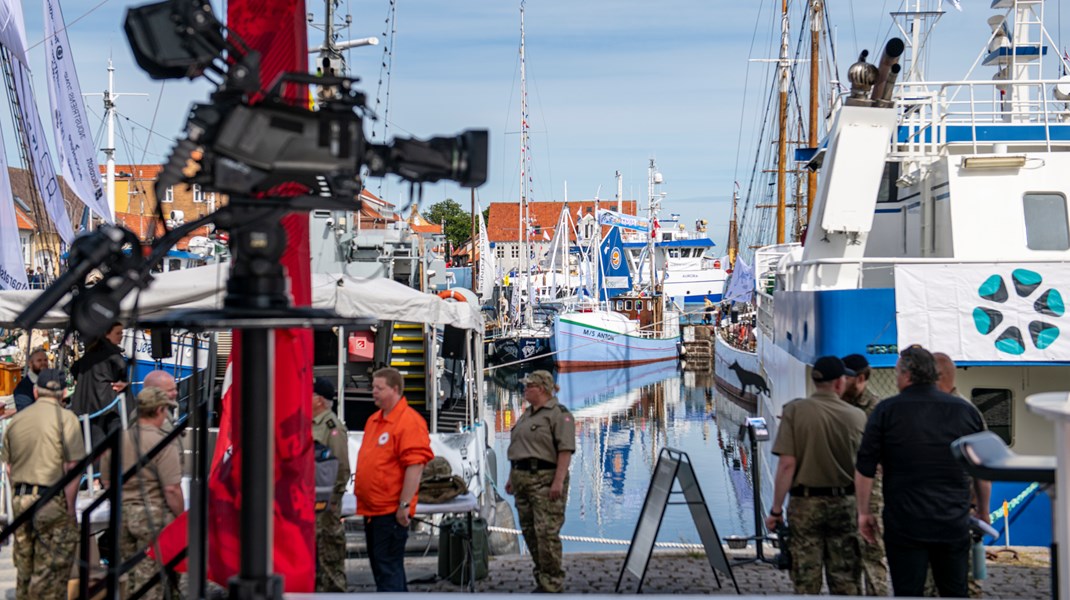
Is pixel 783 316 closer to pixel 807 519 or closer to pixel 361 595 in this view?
pixel 807 519

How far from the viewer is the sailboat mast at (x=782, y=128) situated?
37906 millimetres

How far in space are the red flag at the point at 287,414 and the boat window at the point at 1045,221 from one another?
1036 cm

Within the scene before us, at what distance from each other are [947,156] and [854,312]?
3.46 metres

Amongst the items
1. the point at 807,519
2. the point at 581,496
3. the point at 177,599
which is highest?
the point at 807,519

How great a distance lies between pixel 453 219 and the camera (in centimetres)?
11650

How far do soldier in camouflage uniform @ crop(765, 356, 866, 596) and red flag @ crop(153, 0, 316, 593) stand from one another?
3.13m

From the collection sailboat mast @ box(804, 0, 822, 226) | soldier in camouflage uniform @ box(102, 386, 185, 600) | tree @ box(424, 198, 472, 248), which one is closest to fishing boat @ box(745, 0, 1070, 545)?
soldier in camouflage uniform @ box(102, 386, 185, 600)

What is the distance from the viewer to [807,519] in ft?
22.4

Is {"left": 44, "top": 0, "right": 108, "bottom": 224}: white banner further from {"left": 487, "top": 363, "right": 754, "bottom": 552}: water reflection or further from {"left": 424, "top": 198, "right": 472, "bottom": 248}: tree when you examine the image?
{"left": 424, "top": 198, "right": 472, "bottom": 248}: tree

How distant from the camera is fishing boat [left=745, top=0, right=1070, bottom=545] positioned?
422 inches

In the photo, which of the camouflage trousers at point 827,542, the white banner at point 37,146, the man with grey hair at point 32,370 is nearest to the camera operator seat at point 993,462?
the camouflage trousers at point 827,542

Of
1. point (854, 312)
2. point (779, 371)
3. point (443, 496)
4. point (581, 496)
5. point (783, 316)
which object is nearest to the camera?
point (443, 496)

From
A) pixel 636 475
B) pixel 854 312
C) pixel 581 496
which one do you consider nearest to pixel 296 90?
pixel 854 312

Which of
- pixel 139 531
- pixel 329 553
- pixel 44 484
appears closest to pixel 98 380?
pixel 44 484
